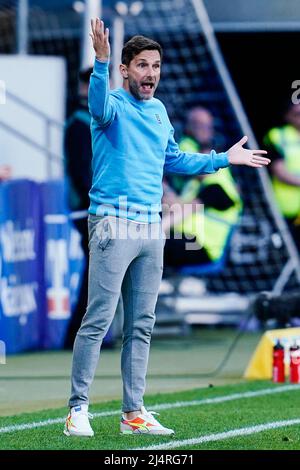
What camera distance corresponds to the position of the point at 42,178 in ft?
47.0

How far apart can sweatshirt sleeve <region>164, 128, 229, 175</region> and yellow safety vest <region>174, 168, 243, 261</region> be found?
23.6 feet

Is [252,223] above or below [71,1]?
below

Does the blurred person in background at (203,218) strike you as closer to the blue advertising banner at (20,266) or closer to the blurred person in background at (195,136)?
the blurred person in background at (195,136)

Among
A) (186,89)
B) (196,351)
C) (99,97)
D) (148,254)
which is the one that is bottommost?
(196,351)

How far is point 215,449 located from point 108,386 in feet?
11.2

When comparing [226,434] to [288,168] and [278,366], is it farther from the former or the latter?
[288,168]

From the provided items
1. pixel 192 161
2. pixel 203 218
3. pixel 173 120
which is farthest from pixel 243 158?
pixel 173 120

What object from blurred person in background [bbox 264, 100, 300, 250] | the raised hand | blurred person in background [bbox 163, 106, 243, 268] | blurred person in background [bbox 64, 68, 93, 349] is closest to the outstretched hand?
the raised hand

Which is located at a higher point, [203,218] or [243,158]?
[243,158]

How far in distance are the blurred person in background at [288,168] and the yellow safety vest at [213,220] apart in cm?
180

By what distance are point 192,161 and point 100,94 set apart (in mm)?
840

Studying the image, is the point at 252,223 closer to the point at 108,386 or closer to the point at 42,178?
the point at 42,178

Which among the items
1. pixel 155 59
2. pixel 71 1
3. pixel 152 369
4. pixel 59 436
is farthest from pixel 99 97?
pixel 71 1

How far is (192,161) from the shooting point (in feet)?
23.5
